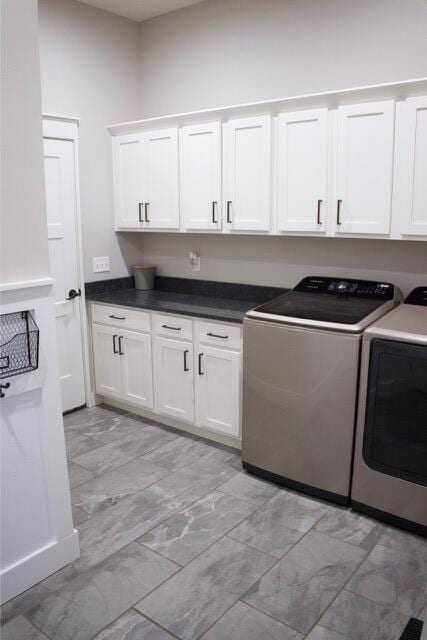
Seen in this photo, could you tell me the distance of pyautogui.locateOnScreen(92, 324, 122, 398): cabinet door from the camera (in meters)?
3.81

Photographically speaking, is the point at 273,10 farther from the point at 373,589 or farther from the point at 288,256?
the point at 373,589

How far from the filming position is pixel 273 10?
326 cm

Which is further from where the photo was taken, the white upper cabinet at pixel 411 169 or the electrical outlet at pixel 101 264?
the electrical outlet at pixel 101 264

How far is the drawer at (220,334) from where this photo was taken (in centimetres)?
312

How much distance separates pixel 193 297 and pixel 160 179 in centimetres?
85

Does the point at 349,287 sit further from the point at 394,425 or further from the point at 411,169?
the point at 394,425

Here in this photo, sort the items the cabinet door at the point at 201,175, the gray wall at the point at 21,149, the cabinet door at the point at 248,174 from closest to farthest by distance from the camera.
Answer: the gray wall at the point at 21,149 < the cabinet door at the point at 248,174 < the cabinet door at the point at 201,175

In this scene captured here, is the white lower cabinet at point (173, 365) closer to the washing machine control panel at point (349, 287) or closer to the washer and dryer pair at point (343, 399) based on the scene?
the washer and dryer pair at point (343, 399)

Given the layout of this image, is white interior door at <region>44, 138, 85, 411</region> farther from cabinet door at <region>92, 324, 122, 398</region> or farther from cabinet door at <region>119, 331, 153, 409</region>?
cabinet door at <region>119, 331, 153, 409</region>

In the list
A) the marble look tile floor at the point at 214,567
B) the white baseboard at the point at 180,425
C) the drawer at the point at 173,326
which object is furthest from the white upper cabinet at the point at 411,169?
the white baseboard at the point at 180,425

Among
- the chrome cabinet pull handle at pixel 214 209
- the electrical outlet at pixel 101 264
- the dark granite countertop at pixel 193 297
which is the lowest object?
the dark granite countertop at pixel 193 297

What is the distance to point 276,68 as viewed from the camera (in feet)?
10.9

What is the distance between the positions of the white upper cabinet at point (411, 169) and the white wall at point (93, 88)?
7.09ft

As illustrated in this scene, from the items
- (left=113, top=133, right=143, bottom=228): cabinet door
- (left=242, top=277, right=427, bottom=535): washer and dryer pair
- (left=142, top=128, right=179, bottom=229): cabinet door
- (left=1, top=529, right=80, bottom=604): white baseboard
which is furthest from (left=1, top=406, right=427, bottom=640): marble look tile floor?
(left=113, top=133, right=143, bottom=228): cabinet door
